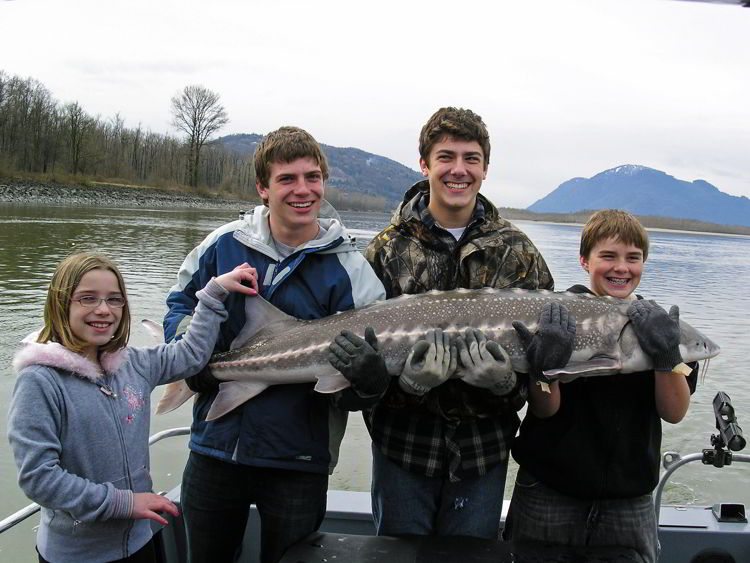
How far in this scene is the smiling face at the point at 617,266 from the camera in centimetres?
298

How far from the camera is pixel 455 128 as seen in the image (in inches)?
117

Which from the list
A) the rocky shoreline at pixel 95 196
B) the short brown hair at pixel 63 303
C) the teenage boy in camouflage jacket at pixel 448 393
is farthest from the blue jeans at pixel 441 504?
the rocky shoreline at pixel 95 196

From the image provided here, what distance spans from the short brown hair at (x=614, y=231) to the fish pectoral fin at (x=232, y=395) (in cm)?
166

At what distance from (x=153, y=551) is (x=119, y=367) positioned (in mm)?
756

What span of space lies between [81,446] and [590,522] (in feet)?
6.85

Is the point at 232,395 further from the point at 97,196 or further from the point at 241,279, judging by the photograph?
the point at 97,196

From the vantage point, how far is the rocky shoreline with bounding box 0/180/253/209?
49.9m

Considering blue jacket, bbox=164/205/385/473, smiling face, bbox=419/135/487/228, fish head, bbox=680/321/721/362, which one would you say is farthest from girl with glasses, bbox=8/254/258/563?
fish head, bbox=680/321/721/362

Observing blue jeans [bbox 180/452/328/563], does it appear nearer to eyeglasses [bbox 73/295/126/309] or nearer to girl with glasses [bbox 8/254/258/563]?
girl with glasses [bbox 8/254/258/563]

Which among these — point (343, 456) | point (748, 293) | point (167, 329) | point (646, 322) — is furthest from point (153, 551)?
point (748, 293)

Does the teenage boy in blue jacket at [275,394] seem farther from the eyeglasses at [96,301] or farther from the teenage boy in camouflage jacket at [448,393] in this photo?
the eyeglasses at [96,301]

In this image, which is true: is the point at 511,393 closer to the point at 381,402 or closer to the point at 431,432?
the point at 431,432

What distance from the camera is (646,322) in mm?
2674

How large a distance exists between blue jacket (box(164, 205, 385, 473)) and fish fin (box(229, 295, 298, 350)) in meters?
0.05
